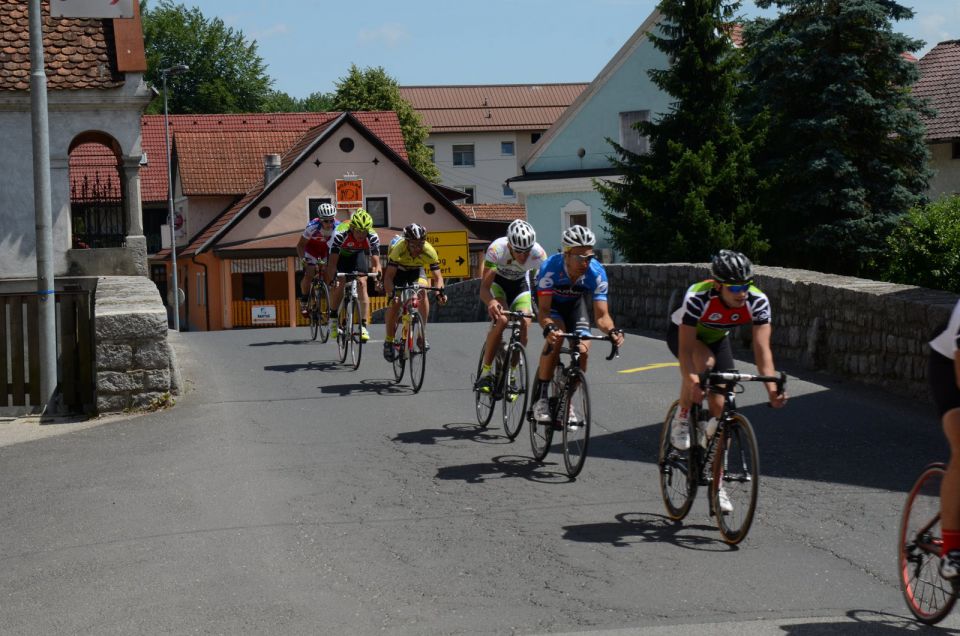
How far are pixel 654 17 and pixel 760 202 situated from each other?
697 inches

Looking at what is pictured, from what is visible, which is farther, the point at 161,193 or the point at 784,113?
the point at 161,193

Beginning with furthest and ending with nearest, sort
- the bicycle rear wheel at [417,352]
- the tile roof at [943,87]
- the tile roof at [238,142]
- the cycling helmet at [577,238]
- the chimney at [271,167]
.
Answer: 1. the tile roof at [238,142]
2. the chimney at [271,167]
3. the tile roof at [943,87]
4. the bicycle rear wheel at [417,352]
5. the cycling helmet at [577,238]

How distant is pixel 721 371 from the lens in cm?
825

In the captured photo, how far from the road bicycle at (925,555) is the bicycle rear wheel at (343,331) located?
11.0m

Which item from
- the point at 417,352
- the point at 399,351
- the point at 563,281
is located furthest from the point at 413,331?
the point at 563,281

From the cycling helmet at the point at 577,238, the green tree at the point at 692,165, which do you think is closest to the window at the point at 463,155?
the green tree at the point at 692,165

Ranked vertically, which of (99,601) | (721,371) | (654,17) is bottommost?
(99,601)

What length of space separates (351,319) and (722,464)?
9466 mm

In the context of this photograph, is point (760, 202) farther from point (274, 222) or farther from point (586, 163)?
point (274, 222)

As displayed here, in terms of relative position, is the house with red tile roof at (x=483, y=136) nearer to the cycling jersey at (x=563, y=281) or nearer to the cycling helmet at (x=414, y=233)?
the cycling helmet at (x=414, y=233)

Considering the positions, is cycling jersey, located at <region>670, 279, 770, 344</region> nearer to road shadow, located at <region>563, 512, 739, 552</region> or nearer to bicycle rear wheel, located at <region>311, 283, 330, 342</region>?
road shadow, located at <region>563, 512, 739, 552</region>

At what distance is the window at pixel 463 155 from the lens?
10038cm

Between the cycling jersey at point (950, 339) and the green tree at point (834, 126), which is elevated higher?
the green tree at point (834, 126)

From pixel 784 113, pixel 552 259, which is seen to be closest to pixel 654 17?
pixel 784 113
